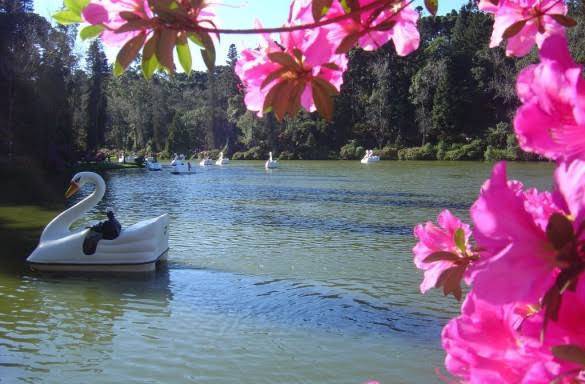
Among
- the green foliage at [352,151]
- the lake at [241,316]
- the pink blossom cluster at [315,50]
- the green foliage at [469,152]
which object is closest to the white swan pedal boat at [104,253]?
the lake at [241,316]

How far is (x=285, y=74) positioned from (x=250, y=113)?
48460 mm

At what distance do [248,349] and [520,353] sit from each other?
4.19 meters

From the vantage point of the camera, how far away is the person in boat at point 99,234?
662cm

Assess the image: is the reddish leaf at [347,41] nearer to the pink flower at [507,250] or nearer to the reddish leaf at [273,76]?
the reddish leaf at [273,76]

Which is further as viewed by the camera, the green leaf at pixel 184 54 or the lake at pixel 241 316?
the lake at pixel 241 316

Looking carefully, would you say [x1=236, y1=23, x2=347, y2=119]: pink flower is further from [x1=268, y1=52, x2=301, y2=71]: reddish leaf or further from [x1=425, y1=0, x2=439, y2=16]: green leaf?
[x1=425, y1=0, x2=439, y2=16]: green leaf

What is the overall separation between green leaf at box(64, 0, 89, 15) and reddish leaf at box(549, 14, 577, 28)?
576 mm

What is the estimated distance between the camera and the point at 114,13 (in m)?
0.69

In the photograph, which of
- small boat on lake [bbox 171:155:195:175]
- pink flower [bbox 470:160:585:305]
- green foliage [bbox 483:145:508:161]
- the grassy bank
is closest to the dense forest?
green foliage [bbox 483:145:508:161]

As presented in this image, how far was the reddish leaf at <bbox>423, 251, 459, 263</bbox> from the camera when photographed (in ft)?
3.00

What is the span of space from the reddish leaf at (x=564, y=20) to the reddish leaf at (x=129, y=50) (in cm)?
51

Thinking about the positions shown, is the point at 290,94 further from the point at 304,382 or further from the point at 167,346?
the point at 167,346

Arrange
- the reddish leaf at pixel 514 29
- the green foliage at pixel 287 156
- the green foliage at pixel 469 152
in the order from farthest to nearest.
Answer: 1. the green foliage at pixel 287 156
2. the green foliage at pixel 469 152
3. the reddish leaf at pixel 514 29

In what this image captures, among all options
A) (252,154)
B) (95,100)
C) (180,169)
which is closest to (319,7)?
(180,169)
